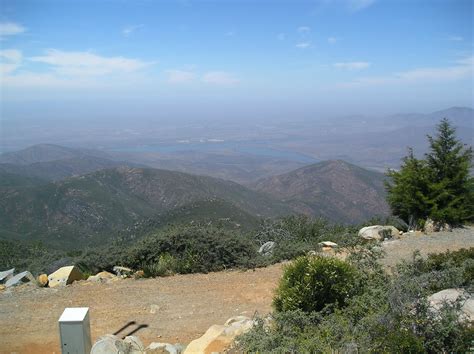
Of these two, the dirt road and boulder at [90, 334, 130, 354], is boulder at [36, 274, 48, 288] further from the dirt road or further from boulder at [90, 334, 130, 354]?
boulder at [90, 334, 130, 354]

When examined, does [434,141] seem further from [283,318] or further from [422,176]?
[283,318]

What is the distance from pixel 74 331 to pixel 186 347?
1774 millimetres

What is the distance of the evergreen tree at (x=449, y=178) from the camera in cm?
1377

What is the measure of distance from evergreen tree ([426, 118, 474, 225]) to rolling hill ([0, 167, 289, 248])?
66.7ft

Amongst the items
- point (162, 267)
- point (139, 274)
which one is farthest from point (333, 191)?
point (139, 274)

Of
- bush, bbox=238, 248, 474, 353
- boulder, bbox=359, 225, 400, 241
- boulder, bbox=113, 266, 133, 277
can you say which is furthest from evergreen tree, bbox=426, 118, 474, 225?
boulder, bbox=113, 266, 133, 277

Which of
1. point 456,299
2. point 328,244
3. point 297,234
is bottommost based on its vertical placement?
point 297,234

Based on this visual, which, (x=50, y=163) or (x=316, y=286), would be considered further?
(x=50, y=163)

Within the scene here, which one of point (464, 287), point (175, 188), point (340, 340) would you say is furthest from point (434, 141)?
point (175, 188)

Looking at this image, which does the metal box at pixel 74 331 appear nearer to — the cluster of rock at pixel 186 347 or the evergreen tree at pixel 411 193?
the cluster of rock at pixel 186 347

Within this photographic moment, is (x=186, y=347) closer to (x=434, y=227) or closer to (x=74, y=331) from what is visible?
(x=74, y=331)

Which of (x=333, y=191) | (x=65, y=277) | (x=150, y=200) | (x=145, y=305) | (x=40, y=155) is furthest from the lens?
(x=40, y=155)

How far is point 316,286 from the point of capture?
22.0 ft

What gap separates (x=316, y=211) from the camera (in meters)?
74.8
